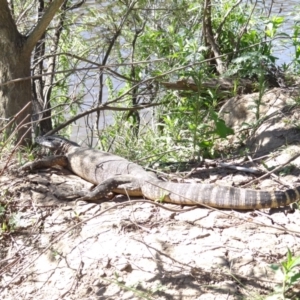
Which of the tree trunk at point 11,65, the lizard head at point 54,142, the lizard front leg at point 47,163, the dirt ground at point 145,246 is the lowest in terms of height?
the dirt ground at point 145,246

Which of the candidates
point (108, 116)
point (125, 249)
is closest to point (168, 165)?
point (125, 249)

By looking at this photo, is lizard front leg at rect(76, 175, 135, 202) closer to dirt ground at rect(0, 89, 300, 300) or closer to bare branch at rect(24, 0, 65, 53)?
dirt ground at rect(0, 89, 300, 300)

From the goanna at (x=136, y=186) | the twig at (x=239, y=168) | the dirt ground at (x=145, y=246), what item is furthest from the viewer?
the twig at (x=239, y=168)

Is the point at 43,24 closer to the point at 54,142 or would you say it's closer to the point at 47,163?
the point at 47,163

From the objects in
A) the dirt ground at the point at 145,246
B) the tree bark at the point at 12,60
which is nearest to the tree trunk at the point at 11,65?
the tree bark at the point at 12,60

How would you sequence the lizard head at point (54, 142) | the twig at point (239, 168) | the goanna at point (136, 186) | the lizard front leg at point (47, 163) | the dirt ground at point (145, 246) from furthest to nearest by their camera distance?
the lizard head at point (54, 142), the lizard front leg at point (47, 163), the twig at point (239, 168), the goanna at point (136, 186), the dirt ground at point (145, 246)

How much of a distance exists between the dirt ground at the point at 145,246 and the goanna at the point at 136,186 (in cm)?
9

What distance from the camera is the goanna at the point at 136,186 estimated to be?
4.41m

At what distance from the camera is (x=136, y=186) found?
5320 mm

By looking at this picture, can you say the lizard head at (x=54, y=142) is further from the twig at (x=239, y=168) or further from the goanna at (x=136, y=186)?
the twig at (x=239, y=168)

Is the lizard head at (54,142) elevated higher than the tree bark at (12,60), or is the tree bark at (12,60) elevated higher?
the tree bark at (12,60)

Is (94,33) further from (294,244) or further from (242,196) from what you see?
(294,244)

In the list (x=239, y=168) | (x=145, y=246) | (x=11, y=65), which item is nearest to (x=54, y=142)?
(x=11, y=65)

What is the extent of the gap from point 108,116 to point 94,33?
2918mm
